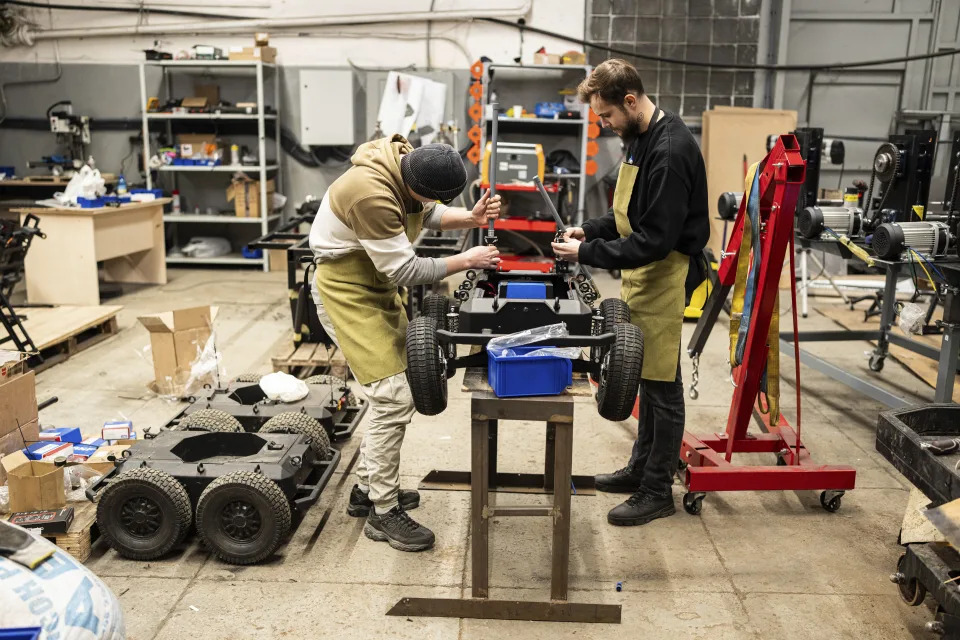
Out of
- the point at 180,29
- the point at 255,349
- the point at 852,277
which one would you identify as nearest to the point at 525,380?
the point at 255,349

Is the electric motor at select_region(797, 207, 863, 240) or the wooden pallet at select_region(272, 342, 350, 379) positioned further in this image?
the wooden pallet at select_region(272, 342, 350, 379)

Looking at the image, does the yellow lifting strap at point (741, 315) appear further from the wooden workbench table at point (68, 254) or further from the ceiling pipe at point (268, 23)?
the ceiling pipe at point (268, 23)

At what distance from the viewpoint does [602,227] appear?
2.90m

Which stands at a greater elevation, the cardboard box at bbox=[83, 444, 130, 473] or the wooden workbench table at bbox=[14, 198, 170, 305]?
the wooden workbench table at bbox=[14, 198, 170, 305]

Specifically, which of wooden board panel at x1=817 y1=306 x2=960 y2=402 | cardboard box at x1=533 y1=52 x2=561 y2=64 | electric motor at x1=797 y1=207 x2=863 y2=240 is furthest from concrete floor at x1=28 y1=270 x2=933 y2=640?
cardboard box at x1=533 y1=52 x2=561 y2=64

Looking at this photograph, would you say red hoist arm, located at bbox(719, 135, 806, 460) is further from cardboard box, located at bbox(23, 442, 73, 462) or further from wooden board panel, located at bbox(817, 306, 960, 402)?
cardboard box, located at bbox(23, 442, 73, 462)

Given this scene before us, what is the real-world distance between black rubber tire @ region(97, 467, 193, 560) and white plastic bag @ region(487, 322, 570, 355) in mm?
1131

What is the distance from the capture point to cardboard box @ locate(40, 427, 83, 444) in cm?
318

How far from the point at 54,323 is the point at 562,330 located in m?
3.76

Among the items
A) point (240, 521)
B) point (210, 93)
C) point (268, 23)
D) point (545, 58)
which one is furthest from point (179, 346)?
point (268, 23)

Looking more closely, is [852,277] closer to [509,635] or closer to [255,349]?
[255,349]

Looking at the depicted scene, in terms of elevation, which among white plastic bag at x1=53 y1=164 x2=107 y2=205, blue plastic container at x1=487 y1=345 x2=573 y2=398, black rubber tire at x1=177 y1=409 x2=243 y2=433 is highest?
Result: white plastic bag at x1=53 y1=164 x2=107 y2=205

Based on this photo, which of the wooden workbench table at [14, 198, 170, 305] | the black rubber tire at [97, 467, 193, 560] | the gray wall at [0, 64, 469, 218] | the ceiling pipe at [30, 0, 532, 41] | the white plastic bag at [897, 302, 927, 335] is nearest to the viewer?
the black rubber tire at [97, 467, 193, 560]

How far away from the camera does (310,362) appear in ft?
14.1
